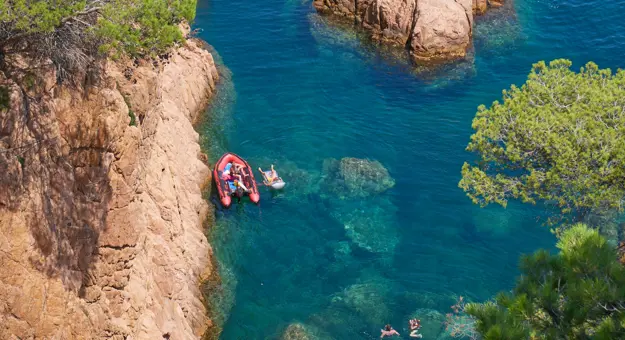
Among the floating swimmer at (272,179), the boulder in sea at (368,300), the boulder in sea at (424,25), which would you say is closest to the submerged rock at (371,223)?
the boulder in sea at (368,300)

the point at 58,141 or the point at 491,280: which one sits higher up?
the point at 58,141

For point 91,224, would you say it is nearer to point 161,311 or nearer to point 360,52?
point 161,311

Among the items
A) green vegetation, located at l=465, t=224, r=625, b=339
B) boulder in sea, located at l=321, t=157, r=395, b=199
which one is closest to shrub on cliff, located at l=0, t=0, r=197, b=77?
green vegetation, located at l=465, t=224, r=625, b=339

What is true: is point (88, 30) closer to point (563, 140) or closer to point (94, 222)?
point (94, 222)

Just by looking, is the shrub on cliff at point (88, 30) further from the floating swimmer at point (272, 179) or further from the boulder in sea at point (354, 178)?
the boulder in sea at point (354, 178)

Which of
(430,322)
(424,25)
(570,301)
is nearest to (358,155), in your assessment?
(430,322)

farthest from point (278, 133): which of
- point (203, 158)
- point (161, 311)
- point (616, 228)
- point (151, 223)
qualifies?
point (616, 228)

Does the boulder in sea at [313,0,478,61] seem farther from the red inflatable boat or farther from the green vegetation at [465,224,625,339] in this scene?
the green vegetation at [465,224,625,339]
